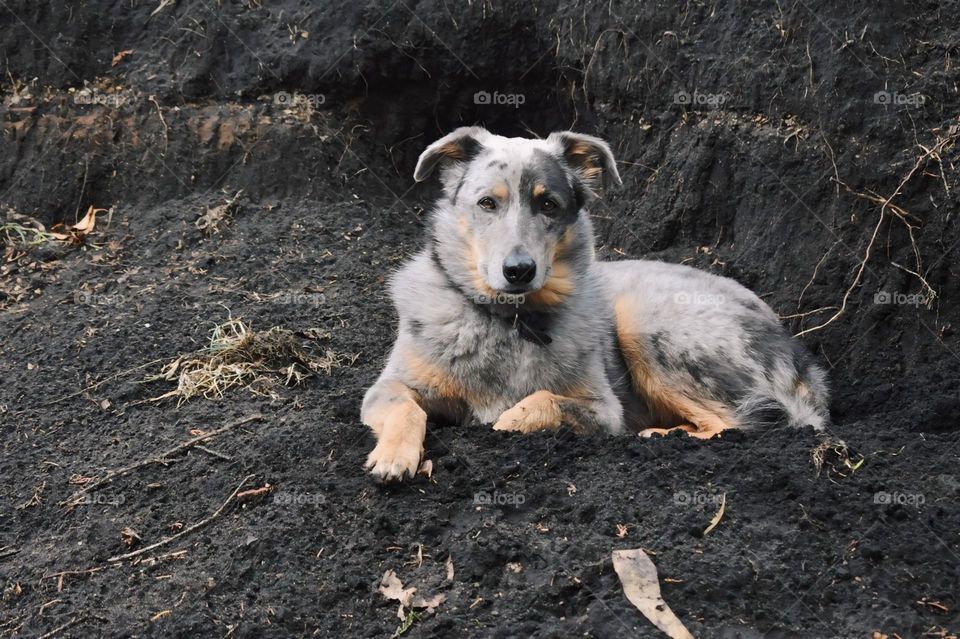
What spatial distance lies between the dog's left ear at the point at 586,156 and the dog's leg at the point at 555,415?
4.46ft

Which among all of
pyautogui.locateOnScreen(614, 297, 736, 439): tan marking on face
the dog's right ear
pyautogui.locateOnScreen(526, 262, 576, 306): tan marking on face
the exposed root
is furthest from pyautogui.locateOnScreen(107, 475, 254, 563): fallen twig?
the exposed root

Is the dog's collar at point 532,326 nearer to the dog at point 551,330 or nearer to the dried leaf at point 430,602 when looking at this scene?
the dog at point 551,330

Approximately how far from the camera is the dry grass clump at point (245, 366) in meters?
6.16

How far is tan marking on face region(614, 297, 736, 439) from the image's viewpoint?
588 cm

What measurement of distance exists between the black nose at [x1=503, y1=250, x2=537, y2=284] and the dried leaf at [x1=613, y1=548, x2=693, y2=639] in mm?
1590

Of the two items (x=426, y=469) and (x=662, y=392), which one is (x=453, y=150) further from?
(x=426, y=469)

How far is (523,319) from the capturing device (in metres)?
5.62

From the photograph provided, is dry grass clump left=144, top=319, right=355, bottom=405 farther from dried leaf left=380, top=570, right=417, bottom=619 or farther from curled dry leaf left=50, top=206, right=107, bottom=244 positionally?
curled dry leaf left=50, top=206, right=107, bottom=244

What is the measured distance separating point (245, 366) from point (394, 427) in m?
1.78

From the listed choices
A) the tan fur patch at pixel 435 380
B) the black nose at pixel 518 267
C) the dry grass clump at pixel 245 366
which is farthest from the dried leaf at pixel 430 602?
the dry grass clump at pixel 245 366

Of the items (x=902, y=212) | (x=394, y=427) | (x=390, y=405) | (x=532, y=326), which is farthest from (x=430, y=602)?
(x=902, y=212)

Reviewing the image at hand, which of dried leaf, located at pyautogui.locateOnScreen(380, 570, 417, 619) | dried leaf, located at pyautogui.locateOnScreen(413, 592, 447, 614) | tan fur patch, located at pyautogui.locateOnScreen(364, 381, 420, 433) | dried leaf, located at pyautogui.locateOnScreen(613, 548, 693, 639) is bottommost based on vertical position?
dried leaf, located at pyautogui.locateOnScreen(380, 570, 417, 619)

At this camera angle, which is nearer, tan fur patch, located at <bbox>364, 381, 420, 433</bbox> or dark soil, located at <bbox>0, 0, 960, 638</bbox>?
dark soil, located at <bbox>0, 0, 960, 638</bbox>

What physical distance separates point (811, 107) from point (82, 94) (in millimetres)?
5930
